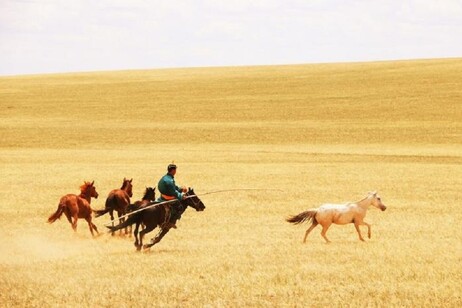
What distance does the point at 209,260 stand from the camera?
15.9 m

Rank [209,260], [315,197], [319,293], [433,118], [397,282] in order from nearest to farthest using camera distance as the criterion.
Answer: [319,293] < [397,282] < [209,260] < [315,197] < [433,118]

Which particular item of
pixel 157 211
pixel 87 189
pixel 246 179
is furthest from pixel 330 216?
pixel 246 179

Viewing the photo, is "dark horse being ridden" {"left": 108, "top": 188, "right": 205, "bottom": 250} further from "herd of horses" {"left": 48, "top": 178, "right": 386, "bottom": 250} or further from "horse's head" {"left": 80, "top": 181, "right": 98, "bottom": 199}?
"horse's head" {"left": 80, "top": 181, "right": 98, "bottom": 199}

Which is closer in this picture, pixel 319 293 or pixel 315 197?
pixel 319 293

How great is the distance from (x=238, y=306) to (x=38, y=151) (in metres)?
40.7

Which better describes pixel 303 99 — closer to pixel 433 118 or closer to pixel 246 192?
pixel 433 118

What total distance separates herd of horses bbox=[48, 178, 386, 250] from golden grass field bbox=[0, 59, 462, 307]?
0.49 meters

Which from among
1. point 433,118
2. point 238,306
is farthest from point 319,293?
point 433,118

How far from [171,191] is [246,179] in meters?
18.4

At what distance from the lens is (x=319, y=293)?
12742 millimetres

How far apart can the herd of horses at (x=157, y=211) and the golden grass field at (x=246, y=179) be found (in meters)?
0.49

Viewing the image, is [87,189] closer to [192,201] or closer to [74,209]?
[74,209]

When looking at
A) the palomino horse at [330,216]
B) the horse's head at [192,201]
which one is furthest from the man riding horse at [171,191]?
the palomino horse at [330,216]

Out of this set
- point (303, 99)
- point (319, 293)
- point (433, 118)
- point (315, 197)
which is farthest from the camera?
point (303, 99)
